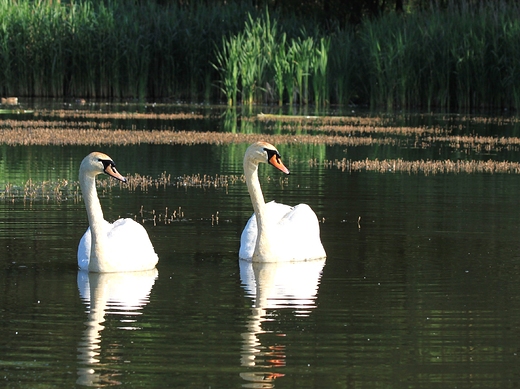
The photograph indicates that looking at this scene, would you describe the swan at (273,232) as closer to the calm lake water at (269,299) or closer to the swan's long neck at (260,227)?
the swan's long neck at (260,227)

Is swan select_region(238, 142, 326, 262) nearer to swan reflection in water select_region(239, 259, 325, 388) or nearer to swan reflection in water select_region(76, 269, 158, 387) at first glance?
swan reflection in water select_region(239, 259, 325, 388)

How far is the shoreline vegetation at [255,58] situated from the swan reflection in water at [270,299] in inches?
925

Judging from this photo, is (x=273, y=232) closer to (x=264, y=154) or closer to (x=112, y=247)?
(x=264, y=154)

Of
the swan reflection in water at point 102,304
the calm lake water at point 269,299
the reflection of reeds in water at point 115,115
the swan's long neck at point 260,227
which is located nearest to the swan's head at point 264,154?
the swan's long neck at point 260,227

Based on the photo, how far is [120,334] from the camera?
767 centimetres

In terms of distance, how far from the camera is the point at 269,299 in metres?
8.95

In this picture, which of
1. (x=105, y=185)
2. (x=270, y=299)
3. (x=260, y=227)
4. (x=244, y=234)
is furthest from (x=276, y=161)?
(x=105, y=185)

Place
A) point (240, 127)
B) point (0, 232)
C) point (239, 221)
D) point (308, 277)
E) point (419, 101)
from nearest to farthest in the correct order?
point (308, 277) < point (0, 232) < point (239, 221) < point (240, 127) < point (419, 101)

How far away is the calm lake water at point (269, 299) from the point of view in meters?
6.82

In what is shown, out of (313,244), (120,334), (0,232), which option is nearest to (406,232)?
(313,244)

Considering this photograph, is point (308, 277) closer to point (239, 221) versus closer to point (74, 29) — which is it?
point (239, 221)

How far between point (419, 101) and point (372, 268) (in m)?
25.1

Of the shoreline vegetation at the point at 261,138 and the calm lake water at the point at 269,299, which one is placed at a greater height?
the shoreline vegetation at the point at 261,138

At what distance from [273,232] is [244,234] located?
0.33m
